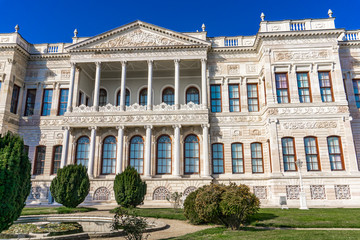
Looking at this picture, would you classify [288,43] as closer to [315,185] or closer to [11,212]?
[315,185]

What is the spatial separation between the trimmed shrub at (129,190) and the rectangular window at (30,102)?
44.1 feet

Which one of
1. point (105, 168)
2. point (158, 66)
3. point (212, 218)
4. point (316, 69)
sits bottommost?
point (212, 218)

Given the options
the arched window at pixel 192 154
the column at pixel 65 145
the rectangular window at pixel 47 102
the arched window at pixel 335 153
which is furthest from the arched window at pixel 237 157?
the rectangular window at pixel 47 102

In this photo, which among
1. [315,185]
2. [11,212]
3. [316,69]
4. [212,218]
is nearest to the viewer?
[11,212]

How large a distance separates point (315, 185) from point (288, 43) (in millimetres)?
10837

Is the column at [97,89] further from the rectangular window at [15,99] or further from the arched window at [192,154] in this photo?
the arched window at [192,154]

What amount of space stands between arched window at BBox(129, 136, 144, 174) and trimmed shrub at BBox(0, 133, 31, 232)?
588 inches

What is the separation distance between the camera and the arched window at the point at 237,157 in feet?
73.0

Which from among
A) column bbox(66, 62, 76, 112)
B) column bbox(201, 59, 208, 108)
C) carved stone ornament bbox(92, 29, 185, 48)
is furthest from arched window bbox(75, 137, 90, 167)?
column bbox(201, 59, 208, 108)

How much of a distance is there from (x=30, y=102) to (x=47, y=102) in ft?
4.95

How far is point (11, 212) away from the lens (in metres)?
6.89

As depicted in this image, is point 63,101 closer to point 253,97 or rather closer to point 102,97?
point 102,97

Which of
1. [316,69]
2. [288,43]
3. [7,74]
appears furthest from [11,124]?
[316,69]

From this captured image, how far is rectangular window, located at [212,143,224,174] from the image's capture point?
22.4 metres
